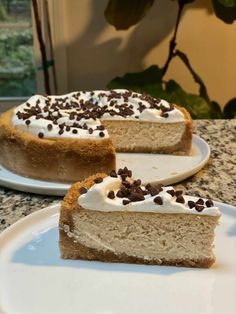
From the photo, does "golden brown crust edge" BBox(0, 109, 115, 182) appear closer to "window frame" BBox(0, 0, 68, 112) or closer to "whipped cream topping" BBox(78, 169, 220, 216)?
"whipped cream topping" BBox(78, 169, 220, 216)

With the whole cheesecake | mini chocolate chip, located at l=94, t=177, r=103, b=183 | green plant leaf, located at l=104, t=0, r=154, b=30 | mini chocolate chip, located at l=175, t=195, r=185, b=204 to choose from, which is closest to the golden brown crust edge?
the whole cheesecake

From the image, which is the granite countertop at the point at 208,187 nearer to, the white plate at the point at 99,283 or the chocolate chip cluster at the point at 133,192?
the white plate at the point at 99,283

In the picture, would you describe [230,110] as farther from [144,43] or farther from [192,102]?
[144,43]

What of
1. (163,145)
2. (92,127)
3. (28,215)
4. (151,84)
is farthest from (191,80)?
(28,215)

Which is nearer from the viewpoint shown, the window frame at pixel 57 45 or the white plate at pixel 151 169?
the white plate at pixel 151 169

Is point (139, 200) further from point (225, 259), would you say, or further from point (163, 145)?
point (163, 145)

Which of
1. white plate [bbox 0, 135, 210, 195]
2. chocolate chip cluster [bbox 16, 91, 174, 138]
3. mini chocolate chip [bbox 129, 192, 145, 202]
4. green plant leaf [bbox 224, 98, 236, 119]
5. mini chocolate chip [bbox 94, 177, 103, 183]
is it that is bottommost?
green plant leaf [bbox 224, 98, 236, 119]

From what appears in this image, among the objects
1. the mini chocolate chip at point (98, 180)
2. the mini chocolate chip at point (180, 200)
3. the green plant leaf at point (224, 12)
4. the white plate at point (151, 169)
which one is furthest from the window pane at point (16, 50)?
the mini chocolate chip at point (180, 200)
